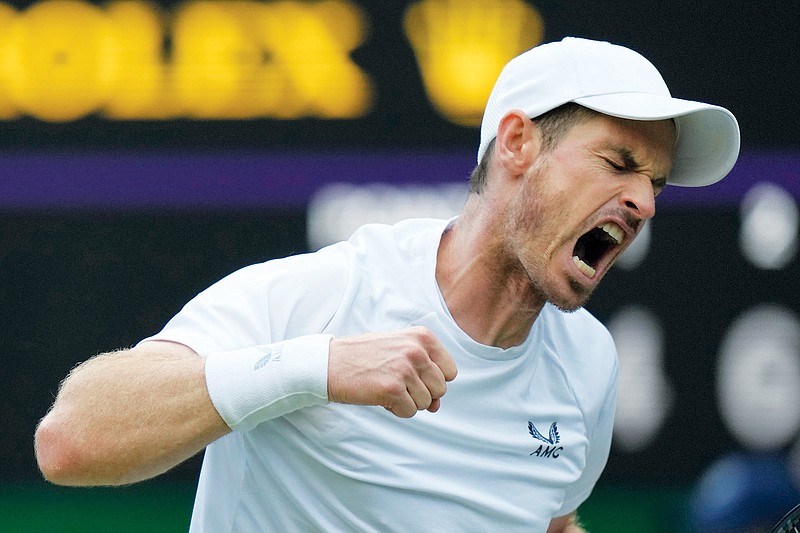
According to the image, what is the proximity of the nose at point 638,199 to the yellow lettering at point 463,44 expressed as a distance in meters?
2.15

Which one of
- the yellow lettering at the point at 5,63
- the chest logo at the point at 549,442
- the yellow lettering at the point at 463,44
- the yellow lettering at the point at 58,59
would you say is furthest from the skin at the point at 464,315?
the yellow lettering at the point at 5,63

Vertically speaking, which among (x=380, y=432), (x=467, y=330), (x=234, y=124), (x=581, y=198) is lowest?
(x=234, y=124)

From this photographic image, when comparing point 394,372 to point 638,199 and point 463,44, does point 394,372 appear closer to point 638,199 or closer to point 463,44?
point 638,199

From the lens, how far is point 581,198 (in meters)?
2.45

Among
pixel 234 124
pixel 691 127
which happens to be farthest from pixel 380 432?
pixel 234 124

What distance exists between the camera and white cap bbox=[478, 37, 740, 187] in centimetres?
242

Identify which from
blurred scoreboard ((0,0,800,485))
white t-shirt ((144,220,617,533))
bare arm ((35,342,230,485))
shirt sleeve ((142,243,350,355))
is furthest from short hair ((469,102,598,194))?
blurred scoreboard ((0,0,800,485))

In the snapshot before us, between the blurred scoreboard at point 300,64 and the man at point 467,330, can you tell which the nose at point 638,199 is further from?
the blurred scoreboard at point 300,64

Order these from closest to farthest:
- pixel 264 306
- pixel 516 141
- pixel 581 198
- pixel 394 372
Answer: pixel 394 372
pixel 264 306
pixel 581 198
pixel 516 141

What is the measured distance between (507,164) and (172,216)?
226cm

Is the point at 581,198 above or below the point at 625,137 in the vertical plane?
below

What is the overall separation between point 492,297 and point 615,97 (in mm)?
426

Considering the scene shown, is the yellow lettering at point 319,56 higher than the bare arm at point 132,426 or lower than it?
lower

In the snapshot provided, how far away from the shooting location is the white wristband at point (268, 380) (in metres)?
2.11
